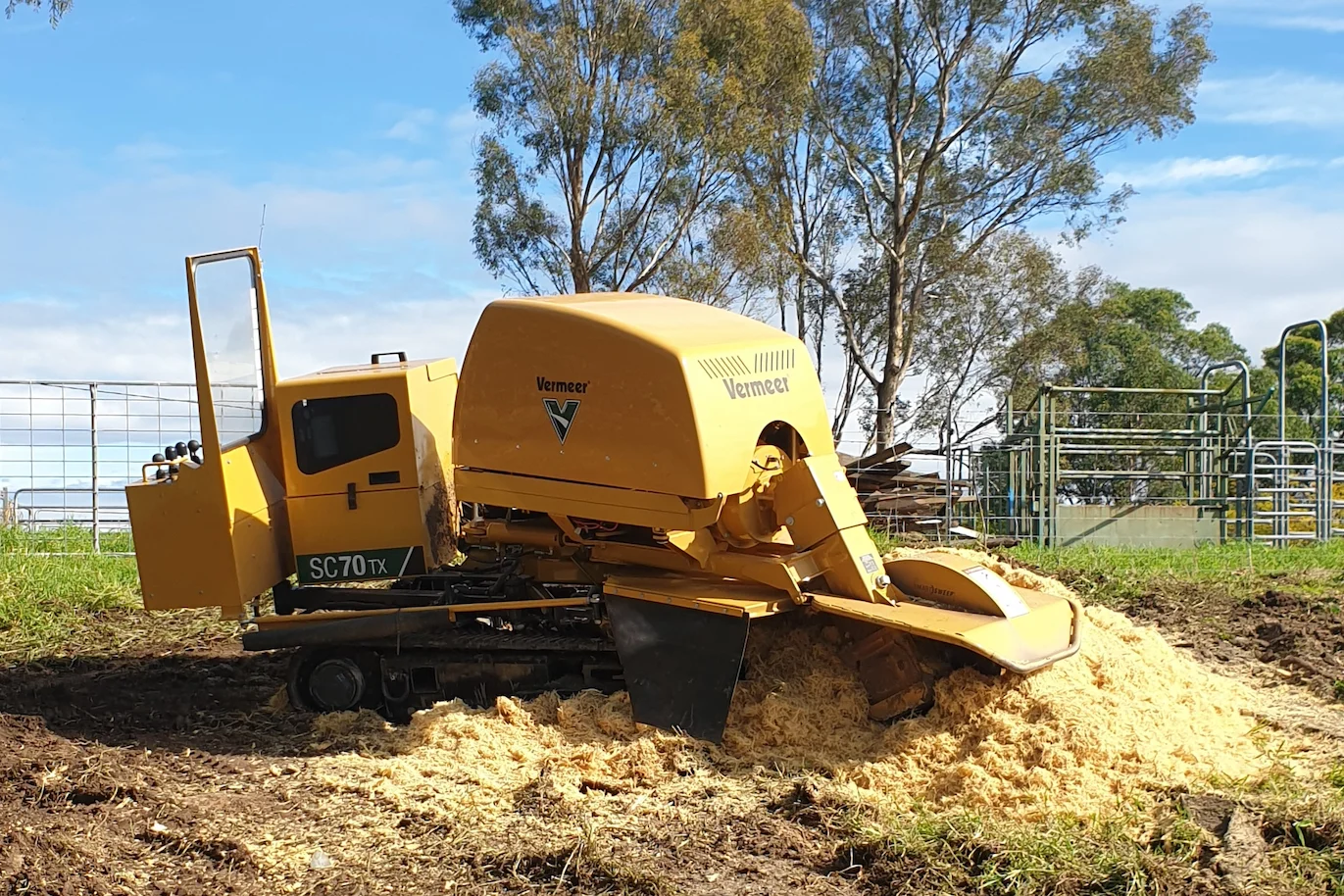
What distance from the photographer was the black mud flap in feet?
21.6

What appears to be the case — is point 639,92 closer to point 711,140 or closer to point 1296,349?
point 711,140

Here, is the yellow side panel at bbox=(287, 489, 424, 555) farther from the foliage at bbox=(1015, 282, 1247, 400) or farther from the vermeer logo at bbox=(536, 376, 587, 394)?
the foliage at bbox=(1015, 282, 1247, 400)

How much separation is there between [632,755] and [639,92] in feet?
78.9

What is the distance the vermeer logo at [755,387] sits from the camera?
6750 millimetres

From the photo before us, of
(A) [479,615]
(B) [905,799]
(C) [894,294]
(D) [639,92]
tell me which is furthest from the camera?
(C) [894,294]

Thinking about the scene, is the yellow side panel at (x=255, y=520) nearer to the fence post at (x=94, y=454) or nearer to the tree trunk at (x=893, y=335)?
the fence post at (x=94, y=454)

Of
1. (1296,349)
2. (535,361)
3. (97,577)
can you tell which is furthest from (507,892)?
(1296,349)

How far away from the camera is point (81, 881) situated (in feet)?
16.3

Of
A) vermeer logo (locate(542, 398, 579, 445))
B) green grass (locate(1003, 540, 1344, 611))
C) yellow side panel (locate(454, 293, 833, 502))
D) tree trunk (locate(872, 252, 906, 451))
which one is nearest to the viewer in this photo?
yellow side panel (locate(454, 293, 833, 502))

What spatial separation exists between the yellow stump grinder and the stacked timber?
11.4 metres

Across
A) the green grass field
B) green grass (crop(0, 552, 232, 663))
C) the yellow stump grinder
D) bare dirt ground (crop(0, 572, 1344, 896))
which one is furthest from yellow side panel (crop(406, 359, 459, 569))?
green grass (crop(0, 552, 232, 663))

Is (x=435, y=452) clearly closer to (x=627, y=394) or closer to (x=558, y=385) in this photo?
(x=558, y=385)

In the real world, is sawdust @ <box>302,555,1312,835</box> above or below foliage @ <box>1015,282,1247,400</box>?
below

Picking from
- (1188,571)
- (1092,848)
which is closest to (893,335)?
(1188,571)
